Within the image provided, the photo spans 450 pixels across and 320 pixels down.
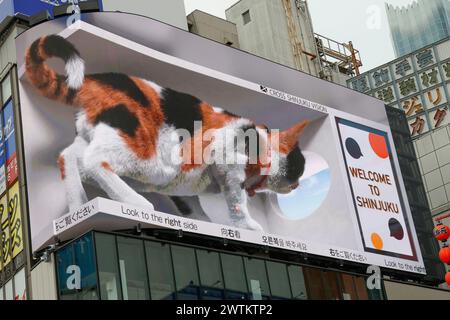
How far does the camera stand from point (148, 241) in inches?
1427

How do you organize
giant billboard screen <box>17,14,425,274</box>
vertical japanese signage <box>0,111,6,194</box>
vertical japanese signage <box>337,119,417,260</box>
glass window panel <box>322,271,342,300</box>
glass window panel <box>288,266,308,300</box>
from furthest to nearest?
vertical japanese signage <box>337,119,417,260</box> → glass window panel <box>322,271,342,300</box> → glass window panel <box>288,266,308,300</box> → vertical japanese signage <box>0,111,6,194</box> → giant billboard screen <box>17,14,425,274</box>

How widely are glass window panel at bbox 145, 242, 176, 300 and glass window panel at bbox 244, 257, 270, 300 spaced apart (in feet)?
13.5

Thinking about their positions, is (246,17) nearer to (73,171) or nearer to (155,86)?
(155,86)

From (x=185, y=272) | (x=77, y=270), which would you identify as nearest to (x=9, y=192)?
(x=77, y=270)

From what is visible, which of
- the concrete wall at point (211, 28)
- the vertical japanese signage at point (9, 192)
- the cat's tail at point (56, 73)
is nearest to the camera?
the vertical japanese signage at point (9, 192)

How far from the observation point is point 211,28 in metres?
60.3

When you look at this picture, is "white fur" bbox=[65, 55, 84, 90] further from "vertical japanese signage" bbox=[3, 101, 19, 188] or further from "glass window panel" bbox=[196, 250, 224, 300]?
"glass window panel" bbox=[196, 250, 224, 300]

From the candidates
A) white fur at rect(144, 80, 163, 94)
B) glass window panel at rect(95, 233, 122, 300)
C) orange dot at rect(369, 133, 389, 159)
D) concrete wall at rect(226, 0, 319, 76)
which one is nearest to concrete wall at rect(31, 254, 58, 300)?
glass window panel at rect(95, 233, 122, 300)

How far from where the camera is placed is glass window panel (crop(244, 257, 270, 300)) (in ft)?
128

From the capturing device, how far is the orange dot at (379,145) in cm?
4866

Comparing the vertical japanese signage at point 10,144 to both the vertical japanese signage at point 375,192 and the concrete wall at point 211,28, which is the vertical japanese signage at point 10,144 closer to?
the vertical japanese signage at point 375,192

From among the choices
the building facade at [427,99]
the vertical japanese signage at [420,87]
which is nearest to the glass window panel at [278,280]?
the building facade at [427,99]

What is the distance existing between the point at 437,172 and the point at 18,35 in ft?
109

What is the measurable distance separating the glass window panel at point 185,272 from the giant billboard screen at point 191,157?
0.96 m
